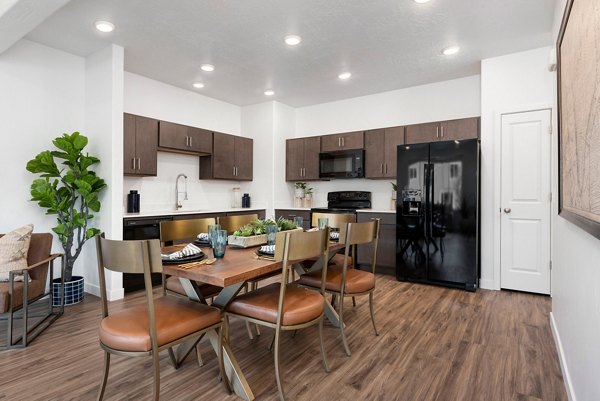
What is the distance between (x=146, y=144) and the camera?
410cm

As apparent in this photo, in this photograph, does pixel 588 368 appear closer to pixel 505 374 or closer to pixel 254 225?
pixel 505 374

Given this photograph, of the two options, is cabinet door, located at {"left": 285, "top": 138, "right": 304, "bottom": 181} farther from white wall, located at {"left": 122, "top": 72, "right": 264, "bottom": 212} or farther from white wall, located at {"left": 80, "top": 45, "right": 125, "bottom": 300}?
white wall, located at {"left": 80, "top": 45, "right": 125, "bottom": 300}

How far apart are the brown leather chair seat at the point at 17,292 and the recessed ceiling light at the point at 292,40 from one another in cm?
310

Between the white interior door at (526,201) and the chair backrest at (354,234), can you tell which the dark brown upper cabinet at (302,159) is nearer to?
the white interior door at (526,201)

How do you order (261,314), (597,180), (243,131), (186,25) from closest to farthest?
(597,180)
(261,314)
(186,25)
(243,131)

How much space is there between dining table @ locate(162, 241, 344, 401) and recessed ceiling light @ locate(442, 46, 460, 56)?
10.1 ft

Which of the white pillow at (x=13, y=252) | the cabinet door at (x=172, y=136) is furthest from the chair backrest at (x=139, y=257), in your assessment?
the cabinet door at (x=172, y=136)

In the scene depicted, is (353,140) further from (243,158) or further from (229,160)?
(229,160)

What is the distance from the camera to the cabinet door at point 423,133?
4406 mm

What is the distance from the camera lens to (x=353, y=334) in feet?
8.63

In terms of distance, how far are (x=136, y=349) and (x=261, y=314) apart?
636 mm

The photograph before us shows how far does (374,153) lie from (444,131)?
1.00 meters

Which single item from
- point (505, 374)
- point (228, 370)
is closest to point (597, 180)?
point (505, 374)

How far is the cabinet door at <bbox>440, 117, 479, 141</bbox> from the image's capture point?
13.6 ft
